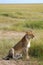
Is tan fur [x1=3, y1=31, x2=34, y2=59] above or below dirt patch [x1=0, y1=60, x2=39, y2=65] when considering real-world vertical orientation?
above

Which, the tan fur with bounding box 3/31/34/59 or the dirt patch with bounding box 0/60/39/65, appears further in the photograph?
the tan fur with bounding box 3/31/34/59

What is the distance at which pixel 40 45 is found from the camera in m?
8.20

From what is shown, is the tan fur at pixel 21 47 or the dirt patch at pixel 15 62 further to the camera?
the tan fur at pixel 21 47

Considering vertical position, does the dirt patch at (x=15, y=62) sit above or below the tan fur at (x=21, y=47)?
below

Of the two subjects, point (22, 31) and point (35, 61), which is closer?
point (35, 61)

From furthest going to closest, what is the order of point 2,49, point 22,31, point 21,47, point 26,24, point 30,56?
point 26,24 < point 22,31 < point 2,49 < point 30,56 < point 21,47

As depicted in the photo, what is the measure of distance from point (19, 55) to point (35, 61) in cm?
51

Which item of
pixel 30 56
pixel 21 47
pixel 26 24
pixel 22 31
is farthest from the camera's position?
pixel 26 24

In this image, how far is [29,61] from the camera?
769 cm

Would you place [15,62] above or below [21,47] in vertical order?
below

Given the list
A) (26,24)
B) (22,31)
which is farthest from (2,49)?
(26,24)

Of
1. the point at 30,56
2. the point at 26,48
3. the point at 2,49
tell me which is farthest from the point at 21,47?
the point at 2,49

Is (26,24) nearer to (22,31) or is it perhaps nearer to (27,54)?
(22,31)

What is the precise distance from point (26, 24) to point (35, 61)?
9.74 m
